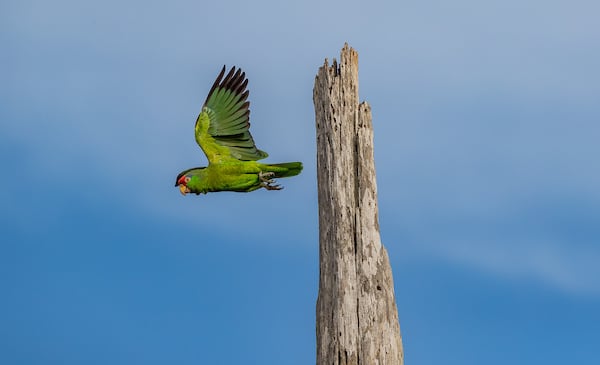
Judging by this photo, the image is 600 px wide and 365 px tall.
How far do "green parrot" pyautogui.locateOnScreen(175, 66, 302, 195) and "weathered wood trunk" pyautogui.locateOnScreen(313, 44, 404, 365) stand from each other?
79.5 inches

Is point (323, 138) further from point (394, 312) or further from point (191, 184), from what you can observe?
point (191, 184)

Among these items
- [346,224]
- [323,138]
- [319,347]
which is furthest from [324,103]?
[319,347]

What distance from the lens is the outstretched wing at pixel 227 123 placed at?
41.1 ft

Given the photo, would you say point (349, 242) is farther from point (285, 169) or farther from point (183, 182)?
point (183, 182)

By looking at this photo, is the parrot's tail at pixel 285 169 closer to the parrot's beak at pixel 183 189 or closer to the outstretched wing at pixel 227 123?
the outstretched wing at pixel 227 123

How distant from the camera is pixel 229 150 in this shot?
12.6 m

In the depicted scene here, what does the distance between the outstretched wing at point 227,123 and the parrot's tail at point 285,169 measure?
1.53 feet

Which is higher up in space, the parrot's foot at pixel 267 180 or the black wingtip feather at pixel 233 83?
the black wingtip feather at pixel 233 83

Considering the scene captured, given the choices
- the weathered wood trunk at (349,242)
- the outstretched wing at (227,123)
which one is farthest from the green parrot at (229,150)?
the weathered wood trunk at (349,242)

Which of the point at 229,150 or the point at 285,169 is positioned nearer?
the point at 285,169

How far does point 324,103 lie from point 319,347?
273cm

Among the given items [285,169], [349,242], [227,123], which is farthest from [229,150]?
[349,242]

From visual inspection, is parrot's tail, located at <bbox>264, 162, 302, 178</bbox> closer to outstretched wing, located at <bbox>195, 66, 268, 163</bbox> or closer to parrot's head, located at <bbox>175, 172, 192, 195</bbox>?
outstretched wing, located at <bbox>195, 66, 268, 163</bbox>

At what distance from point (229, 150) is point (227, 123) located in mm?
444
